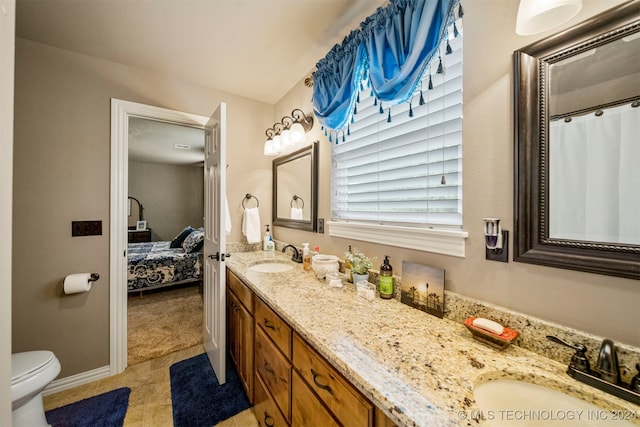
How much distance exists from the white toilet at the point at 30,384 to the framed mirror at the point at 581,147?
2.26 meters

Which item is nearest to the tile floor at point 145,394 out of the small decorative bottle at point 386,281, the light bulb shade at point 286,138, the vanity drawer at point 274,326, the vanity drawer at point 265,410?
the vanity drawer at point 265,410

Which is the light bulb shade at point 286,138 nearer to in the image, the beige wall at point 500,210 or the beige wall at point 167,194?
the beige wall at point 500,210

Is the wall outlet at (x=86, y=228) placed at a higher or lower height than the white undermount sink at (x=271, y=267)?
higher

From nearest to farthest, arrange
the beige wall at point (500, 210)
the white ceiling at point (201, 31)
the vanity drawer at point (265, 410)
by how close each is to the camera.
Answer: the beige wall at point (500, 210) → the vanity drawer at point (265, 410) → the white ceiling at point (201, 31)

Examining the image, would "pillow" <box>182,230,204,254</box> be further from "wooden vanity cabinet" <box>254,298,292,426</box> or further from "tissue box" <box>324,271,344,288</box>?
"tissue box" <box>324,271,344,288</box>

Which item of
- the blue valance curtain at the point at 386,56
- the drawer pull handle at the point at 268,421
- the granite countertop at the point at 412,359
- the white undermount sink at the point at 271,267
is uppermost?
the blue valance curtain at the point at 386,56

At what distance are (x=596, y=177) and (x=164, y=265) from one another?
4114 millimetres

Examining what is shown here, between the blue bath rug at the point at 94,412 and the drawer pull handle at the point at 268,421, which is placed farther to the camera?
Result: the blue bath rug at the point at 94,412

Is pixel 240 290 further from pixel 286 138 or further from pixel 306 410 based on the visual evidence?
pixel 286 138

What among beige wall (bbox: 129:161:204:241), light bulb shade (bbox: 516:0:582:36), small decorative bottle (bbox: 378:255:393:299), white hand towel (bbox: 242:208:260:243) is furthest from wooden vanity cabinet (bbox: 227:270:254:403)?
beige wall (bbox: 129:161:204:241)

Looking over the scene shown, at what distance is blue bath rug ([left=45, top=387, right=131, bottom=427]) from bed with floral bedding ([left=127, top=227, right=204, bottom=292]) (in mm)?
1871

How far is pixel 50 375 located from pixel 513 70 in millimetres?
2563

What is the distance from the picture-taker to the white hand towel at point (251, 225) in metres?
2.33

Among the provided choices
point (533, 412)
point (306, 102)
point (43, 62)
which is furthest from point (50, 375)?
point (306, 102)
